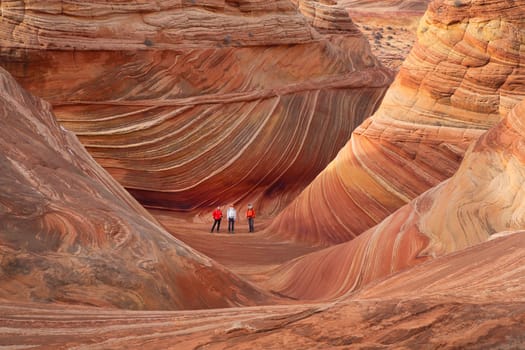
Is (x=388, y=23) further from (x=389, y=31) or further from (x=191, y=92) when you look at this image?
(x=191, y=92)

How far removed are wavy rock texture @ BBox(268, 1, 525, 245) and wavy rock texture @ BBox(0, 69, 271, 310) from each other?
5382mm

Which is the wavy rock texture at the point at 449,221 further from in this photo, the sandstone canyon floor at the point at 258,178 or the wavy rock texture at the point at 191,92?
the wavy rock texture at the point at 191,92

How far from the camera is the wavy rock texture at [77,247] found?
538 cm

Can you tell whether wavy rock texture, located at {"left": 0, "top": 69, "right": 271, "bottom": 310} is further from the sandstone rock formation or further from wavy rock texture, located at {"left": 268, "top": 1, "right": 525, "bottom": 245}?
the sandstone rock formation

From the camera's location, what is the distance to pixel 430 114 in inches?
488

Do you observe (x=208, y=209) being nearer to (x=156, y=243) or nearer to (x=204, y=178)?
(x=204, y=178)

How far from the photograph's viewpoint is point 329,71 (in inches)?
728

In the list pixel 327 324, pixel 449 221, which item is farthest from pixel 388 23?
pixel 327 324

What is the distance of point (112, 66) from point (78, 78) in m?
Answer: 0.69

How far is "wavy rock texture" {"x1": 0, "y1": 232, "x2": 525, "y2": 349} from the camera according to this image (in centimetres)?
308

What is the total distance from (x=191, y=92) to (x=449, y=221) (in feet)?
30.8

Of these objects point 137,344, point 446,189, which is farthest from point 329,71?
point 137,344

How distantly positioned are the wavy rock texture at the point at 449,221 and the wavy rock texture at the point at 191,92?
6904 mm

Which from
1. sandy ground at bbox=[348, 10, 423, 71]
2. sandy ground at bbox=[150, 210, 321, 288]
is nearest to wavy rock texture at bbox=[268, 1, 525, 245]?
sandy ground at bbox=[150, 210, 321, 288]
